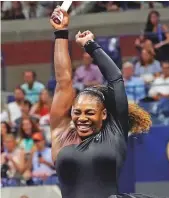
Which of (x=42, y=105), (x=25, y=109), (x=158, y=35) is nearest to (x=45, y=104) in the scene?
(x=42, y=105)

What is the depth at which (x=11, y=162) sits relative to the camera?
27.6 ft

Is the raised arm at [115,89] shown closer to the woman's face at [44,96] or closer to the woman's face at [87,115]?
the woman's face at [87,115]

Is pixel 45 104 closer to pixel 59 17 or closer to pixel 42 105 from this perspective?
pixel 42 105

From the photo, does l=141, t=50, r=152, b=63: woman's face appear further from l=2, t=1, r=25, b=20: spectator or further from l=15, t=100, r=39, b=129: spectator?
l=2, t=1, r=25, b=20: spectator

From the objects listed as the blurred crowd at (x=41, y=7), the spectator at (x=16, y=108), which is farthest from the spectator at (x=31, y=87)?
the blurred crowd at (x=41, y=7)

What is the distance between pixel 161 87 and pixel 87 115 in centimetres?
595

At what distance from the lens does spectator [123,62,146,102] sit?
9.11 m

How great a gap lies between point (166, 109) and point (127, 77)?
3.85 feet

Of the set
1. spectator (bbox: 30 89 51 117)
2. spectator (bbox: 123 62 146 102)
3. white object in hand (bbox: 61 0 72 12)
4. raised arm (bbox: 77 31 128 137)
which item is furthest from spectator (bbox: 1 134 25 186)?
raised arm (bbox: 77 31 128 137)

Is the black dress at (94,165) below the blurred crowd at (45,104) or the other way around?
the other way around

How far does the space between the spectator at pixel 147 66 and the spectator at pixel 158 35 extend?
0.60 ft

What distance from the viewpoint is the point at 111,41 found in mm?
10766

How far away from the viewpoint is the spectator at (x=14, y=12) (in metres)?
12.6

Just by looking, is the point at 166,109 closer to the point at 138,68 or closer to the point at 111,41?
the point at 138,68
